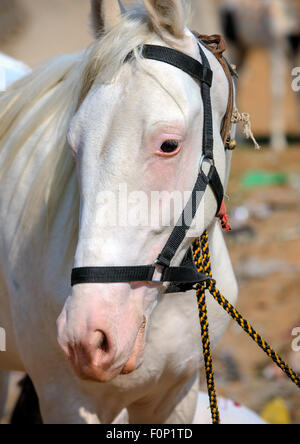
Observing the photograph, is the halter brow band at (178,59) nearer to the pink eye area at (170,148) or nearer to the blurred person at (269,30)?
the pink eye area at (170,148)

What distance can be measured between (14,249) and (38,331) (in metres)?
0.33

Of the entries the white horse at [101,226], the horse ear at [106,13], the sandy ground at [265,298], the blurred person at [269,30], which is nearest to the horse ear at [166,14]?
the white horse at [101,226]

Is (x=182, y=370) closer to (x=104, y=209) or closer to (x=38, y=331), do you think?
(x=38, y=331)

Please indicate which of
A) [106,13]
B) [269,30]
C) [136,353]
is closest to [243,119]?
[106,13]

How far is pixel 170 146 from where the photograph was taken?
1789 mm

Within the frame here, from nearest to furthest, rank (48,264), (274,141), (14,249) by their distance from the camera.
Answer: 1. (48,264)
2. (14,249)
3. (274,141)

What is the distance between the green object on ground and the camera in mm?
A: 7719

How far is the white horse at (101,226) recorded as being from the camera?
1.74m

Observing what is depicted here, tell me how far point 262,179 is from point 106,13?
6178 mm

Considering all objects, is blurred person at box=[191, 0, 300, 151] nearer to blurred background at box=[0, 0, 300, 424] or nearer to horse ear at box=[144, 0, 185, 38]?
blurred background at box=[0, 0, 300, 424]

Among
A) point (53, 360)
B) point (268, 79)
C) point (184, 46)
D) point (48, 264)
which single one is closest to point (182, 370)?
point (53, 360)

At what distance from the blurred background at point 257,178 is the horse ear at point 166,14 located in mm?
219

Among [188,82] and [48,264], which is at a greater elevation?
[188,82]

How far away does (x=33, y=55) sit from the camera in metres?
9.36
